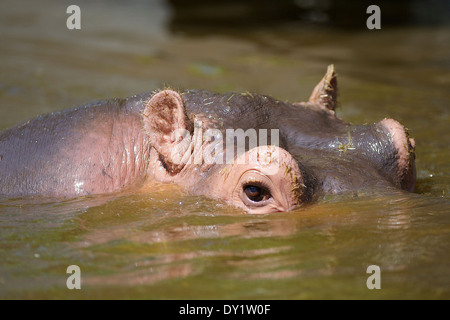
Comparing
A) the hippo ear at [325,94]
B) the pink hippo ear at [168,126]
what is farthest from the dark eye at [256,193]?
the hippo ear at [325,94]

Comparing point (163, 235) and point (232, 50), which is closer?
point (163, 235)

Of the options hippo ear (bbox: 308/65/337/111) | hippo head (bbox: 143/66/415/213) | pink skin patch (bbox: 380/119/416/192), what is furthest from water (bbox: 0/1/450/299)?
hippo ear (bbox: 308/65/337/111)

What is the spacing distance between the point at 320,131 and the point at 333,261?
1.26 meters

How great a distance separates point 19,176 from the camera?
14.1ft

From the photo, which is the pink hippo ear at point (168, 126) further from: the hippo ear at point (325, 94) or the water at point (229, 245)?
the hippo ear at point (325, 94)

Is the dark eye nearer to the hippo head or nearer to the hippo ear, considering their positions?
the hippo head

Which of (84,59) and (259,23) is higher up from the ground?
(259,23)

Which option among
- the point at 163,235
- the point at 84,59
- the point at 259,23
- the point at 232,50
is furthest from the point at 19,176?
the point at 259,23

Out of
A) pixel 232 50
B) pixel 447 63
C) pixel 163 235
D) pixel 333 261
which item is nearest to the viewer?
pixel 333 261

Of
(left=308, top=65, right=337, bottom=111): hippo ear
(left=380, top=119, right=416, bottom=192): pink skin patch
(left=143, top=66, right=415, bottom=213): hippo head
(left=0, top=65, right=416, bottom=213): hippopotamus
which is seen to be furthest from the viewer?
(left=308, top=65, right=337, bottom=111): hippo ear

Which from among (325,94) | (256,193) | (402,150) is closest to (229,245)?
(256,193)

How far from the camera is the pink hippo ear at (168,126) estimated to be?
3.97 metres

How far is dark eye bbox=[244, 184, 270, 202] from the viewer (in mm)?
3734
